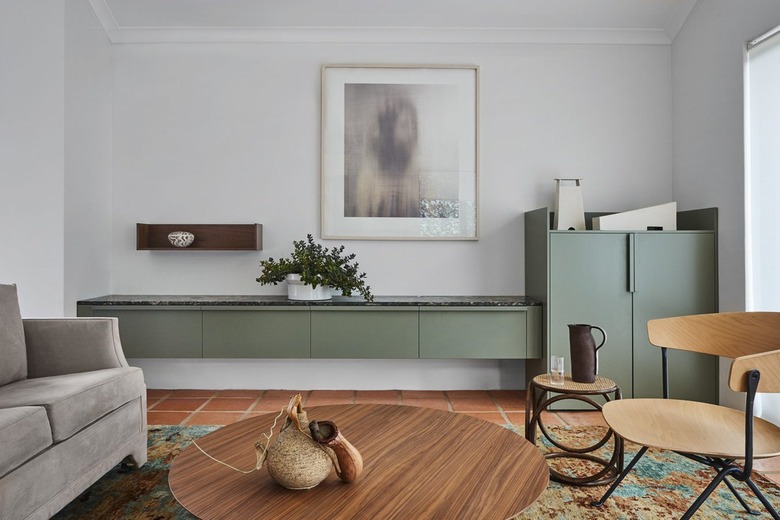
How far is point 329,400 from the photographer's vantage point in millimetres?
3834

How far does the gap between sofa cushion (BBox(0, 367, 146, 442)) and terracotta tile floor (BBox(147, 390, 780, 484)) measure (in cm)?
98

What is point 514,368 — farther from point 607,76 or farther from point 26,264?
point 26,264

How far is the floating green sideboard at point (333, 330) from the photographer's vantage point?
3.74 meters

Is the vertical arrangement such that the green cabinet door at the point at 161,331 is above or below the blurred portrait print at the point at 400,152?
below

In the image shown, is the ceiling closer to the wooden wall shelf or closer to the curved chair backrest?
the wooden wall shelf

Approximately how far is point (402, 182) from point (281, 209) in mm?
984

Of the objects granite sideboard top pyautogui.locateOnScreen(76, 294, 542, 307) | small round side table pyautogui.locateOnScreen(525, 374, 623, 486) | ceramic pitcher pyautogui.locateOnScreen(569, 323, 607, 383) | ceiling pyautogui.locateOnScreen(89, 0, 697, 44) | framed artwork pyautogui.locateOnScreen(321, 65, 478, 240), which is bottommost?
small round side table pyautogui.locateOnScreen(525, 374, 623, 486)

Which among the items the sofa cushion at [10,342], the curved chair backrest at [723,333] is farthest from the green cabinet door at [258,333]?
the curved chair backrest at [723,333]

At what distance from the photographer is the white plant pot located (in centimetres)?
383

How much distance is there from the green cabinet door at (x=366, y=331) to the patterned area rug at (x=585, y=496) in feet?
4.21

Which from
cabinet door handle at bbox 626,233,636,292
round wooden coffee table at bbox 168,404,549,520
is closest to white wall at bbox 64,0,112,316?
round wooden coffee table at bbox 168,404,549,520

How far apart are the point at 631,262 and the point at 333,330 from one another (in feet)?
6.92

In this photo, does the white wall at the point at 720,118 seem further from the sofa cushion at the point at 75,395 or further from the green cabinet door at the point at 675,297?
the sofa cushion at the point at 75,395

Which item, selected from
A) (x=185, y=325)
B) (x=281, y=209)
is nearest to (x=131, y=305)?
(x=185, y=325)
